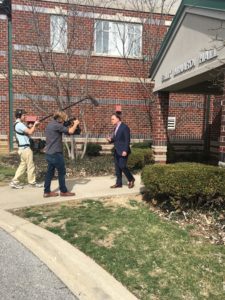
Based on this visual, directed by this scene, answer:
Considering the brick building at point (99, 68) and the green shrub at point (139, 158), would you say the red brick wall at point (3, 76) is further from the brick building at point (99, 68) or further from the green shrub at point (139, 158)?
the green shrub at point (139, 158)

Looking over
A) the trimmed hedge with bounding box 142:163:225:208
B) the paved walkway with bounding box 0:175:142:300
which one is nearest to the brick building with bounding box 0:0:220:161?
the trimmed hedge with bounding box 142:163:225:208

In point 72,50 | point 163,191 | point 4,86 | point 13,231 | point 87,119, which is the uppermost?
point 72,50

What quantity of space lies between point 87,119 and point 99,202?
870cm

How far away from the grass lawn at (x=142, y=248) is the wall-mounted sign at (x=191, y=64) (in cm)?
285

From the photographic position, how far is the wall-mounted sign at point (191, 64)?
6996 mm

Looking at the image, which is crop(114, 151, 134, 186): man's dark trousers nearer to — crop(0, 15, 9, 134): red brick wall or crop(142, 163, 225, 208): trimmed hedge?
crop(142, 163, 225, 208): trimmed hedge

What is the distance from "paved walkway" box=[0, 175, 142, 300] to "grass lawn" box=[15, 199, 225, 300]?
0.16 m

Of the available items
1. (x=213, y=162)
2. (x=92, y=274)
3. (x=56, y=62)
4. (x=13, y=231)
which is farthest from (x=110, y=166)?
(x=92, y=274)

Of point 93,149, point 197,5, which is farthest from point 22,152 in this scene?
point 93,149

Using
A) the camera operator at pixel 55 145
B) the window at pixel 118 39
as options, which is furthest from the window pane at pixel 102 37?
the camera operator at pixel 55 145

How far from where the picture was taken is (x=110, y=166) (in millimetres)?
11961

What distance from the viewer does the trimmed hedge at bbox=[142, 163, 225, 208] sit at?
6277 millimetres

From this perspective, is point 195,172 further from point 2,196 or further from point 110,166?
point 110,166

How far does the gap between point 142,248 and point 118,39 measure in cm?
1217
